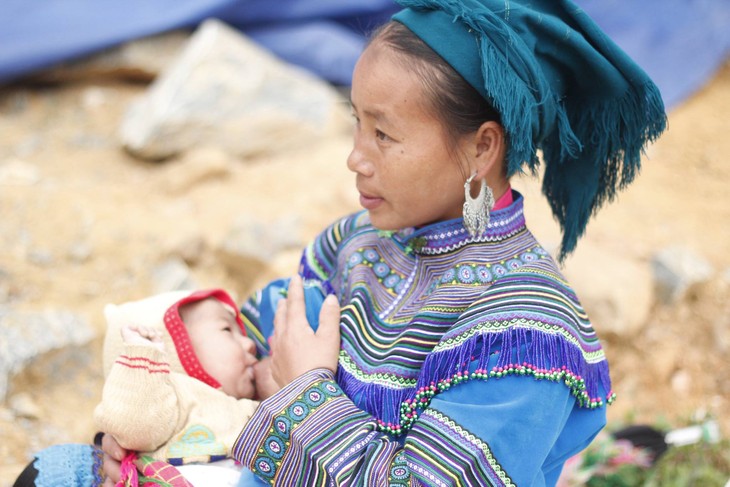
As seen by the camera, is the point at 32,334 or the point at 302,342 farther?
the point at 32,334

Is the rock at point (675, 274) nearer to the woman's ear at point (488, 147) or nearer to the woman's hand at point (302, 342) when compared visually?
the woman's ear at point (488, 147)

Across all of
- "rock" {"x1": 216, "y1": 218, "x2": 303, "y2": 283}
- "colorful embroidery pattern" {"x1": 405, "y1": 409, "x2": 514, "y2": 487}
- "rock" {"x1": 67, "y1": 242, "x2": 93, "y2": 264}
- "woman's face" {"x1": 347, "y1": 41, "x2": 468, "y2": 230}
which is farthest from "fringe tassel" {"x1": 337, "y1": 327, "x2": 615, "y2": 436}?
"rock" {"x1": 67, "y1": 242, "x2": 93, "y2": 264}

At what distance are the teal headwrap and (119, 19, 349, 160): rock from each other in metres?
3.36

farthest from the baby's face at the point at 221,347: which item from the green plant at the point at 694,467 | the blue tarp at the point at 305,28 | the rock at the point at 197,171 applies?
the blue tarp at the point at 305,28

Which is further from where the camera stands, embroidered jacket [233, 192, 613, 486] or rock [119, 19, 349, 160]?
rock [119, 19, 349, 160]

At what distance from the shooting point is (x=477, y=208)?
2.02 m

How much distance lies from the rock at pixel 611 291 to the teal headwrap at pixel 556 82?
2031 mm

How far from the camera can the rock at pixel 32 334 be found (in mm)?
3311

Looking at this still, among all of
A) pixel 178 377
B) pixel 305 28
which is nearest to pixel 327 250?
pixel 178 377

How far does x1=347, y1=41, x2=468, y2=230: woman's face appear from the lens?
6.38 ft

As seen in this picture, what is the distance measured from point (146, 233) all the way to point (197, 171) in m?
0.68

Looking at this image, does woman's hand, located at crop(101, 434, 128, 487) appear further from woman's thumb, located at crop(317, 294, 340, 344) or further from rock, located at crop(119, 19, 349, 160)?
rock, located at crop(119, 19, 349, 160)

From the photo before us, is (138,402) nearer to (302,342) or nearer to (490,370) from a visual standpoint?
(302,342)

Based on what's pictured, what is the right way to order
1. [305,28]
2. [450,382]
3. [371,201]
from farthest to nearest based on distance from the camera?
[305,28] < [371,201] < [450,382]
